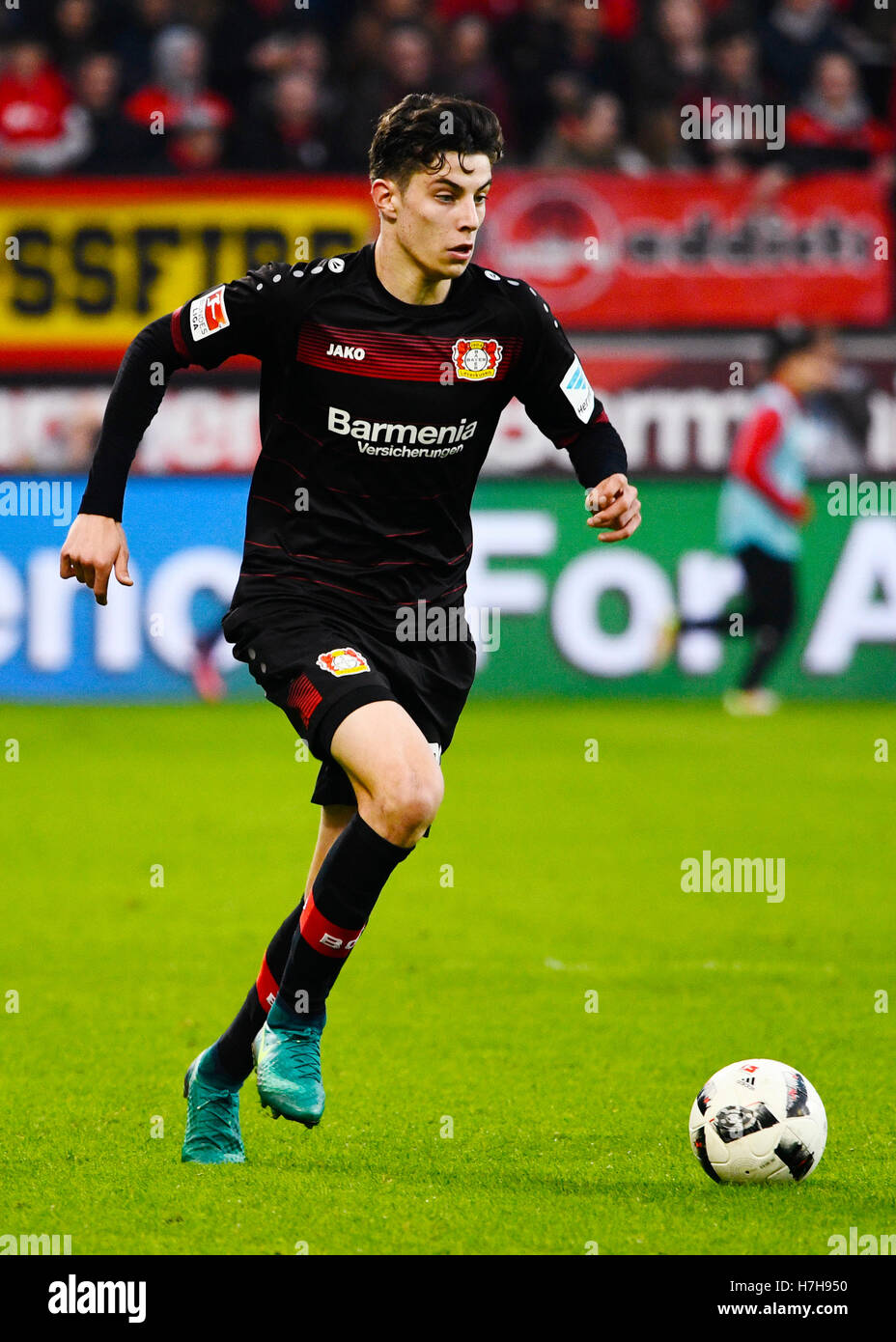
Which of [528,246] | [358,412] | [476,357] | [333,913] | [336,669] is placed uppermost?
[528,246]

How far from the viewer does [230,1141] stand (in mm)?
4559

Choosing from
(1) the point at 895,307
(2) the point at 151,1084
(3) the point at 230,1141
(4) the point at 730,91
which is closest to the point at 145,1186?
(3) the point at 230,1141

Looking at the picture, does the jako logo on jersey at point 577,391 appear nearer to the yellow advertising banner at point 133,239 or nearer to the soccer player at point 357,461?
the soccer player at point 357,461

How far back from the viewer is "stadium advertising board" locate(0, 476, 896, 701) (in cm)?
1414

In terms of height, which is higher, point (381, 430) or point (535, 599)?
point (535, 599)

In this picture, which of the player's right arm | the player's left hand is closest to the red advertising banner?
the player's right arm

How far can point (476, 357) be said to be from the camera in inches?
187

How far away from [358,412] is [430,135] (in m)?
0.63

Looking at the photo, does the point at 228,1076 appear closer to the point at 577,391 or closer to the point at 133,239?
the point at 577,391

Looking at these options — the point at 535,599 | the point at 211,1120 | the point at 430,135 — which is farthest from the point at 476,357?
the point at 535,599

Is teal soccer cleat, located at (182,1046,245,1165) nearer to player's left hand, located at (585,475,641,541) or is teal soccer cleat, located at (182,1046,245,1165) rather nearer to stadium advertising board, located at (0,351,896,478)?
player's left hand, located at (585,475,641,541)

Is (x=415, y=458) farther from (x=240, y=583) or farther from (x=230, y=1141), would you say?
(x=230, y=1141)

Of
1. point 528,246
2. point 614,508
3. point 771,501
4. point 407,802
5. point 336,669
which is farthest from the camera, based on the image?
point 528,246

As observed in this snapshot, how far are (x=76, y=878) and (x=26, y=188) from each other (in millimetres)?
7352
